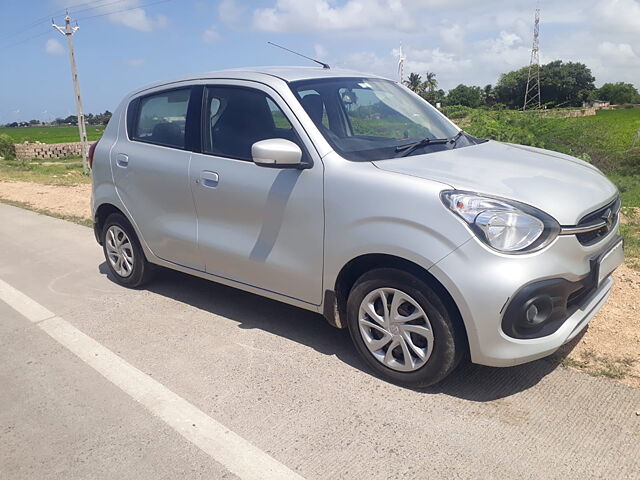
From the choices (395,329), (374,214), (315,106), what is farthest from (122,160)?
(395,329)

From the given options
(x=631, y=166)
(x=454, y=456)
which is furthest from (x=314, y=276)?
(x=631, y=166)

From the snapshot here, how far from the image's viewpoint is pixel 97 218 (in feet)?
18.6

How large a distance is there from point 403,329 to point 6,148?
51.2 m

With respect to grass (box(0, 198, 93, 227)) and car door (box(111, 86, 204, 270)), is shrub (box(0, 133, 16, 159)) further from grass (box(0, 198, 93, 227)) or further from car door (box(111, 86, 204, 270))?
car door (box(111, 86, 204, 270))

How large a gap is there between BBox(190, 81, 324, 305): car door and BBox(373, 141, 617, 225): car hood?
584 millimetres

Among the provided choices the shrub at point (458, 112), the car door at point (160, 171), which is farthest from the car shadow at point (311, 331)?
the shrub at point (458, 112)

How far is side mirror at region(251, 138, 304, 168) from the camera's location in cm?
360

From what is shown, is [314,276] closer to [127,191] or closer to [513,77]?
[127,191]

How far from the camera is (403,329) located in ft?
11.2

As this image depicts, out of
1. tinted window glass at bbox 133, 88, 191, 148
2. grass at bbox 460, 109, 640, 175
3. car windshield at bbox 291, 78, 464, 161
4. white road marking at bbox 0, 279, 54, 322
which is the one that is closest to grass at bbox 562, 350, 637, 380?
car windshield at bbox 291, 78, 464, 161

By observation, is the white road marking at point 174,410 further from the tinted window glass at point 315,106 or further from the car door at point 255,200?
the tinted window glass at point 315,106

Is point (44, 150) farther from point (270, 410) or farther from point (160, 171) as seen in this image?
point (270, 410)

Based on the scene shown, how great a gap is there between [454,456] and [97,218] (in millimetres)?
4149

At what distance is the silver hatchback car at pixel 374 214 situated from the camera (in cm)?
308
